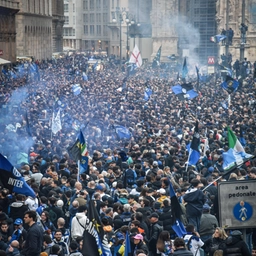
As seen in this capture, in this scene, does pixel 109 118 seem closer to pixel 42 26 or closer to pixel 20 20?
pixel 20 20

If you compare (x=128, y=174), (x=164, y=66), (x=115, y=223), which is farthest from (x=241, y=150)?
(x=164, y=66)

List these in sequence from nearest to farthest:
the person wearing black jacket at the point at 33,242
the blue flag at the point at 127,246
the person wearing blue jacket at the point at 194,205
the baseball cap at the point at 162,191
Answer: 1. the blue flag at the point at 127,246
2. the person wearing black jacket at the point at 33,242
3. the person wearing blue jacket at the point at 194,205
4. the baseball cap at the point at 162,191

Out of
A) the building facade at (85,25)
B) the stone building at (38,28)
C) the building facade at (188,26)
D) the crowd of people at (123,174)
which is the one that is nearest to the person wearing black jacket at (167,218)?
the crowd of people at (123,174)

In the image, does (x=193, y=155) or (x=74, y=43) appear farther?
(x=74, y=43)

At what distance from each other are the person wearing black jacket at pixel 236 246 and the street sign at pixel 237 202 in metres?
0.15

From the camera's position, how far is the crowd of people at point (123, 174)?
12.3 metres

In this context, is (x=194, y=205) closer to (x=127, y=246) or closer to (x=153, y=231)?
(x=153, y=231)

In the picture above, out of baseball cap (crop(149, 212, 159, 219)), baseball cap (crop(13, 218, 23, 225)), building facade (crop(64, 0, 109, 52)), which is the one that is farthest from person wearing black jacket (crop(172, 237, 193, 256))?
building facade (crop(64, 0, 109, 52))

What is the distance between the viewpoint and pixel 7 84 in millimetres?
42844

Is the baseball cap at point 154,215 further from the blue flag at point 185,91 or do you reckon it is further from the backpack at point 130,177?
the blue flag at point 185,91

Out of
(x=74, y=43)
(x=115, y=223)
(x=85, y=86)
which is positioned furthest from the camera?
(x=74, y=43)

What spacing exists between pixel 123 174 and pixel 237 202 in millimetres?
6871

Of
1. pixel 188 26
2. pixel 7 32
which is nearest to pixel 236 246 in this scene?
pixel 7 32

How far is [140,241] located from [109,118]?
1834cm
